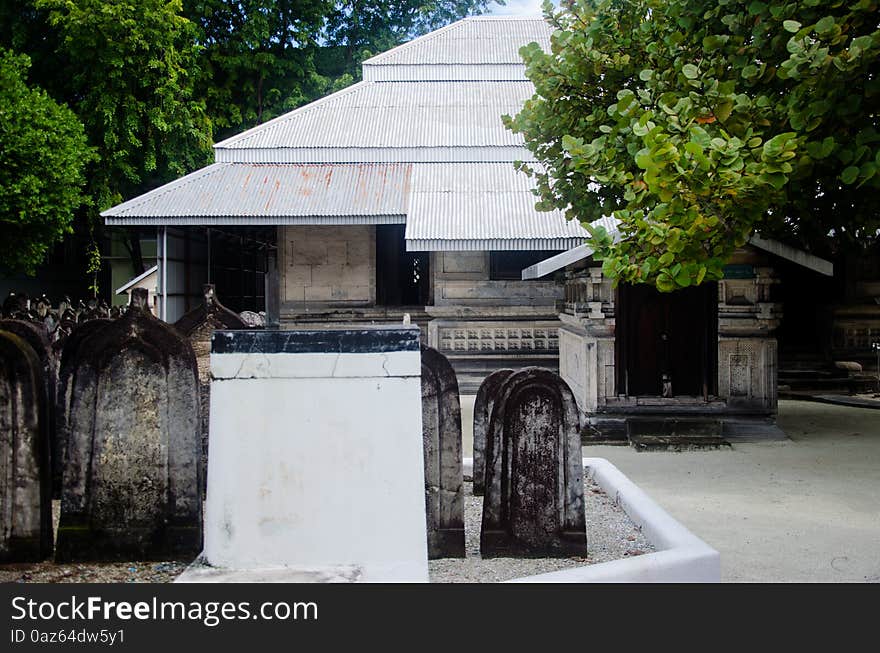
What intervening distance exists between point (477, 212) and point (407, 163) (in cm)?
Result: 294

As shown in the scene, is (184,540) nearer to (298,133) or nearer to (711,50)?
(711,50)

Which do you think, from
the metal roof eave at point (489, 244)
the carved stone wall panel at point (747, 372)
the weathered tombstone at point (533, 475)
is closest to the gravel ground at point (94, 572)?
the weathered tombstone at point (533, 475)

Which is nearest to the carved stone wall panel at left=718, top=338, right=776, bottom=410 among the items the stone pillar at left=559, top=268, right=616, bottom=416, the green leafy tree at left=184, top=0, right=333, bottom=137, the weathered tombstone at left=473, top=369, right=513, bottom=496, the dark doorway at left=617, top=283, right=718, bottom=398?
the dark doorway at left=617, top=283, right=718, bottom=398

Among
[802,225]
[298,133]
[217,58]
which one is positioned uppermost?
[217,58]

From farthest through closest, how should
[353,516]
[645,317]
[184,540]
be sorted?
[645,317], [184,540], [353,516]

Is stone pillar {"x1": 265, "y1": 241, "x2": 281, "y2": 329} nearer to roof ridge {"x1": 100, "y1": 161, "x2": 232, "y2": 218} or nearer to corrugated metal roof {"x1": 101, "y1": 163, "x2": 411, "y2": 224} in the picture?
corrugated metal roof {"x1": 101, "y1": 163, "x2": 411, "y2": 224}

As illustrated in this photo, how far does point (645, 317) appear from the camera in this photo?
36.7 feet

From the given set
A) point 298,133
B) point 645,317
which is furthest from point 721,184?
point 298,133

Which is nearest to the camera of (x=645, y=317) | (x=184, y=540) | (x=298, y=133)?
(x=184, y=540)

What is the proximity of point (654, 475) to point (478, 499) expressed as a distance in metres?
3.09

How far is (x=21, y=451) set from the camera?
454cm

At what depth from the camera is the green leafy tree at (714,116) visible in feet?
15.6

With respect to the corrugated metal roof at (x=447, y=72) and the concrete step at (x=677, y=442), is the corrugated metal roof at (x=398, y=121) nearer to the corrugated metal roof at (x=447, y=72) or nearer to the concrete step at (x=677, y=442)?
the corrugated metal roof at (x=447, y=72)

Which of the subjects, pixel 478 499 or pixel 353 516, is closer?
pixel 353 516
